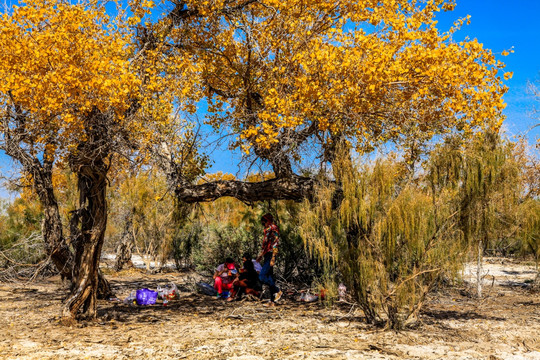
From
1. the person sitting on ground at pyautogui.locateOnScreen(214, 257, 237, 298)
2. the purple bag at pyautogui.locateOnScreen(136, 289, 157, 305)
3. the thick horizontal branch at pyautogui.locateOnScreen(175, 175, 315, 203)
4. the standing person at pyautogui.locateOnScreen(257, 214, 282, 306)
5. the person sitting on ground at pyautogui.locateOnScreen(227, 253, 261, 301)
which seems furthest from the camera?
the person sitting on ground at pyautogui.locateOnScreen(214, 257, 237, 298)

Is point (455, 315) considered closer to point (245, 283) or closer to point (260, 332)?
point (260, 332)

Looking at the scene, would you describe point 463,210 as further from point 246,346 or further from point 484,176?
point 246,346

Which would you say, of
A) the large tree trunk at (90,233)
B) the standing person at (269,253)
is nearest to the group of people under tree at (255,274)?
the standing person at (269,253)

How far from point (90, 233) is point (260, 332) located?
8.86 feet

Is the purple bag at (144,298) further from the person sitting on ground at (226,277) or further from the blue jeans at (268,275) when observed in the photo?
the blue jeans at (268,275)

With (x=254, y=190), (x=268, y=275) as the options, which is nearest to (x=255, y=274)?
(x=268, y=275)

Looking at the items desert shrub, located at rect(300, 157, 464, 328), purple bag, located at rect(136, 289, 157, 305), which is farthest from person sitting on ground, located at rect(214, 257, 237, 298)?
desert shrub, located at rect(300, 157, 464, 328)

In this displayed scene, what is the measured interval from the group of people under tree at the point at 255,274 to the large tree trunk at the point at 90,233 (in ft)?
8.33

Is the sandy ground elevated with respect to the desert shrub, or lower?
lower

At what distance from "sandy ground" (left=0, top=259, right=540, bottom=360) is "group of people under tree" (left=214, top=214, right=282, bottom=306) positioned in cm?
29

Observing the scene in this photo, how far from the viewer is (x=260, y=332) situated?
5691 millimetres

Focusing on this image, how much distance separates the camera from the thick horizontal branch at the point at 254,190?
7715mm

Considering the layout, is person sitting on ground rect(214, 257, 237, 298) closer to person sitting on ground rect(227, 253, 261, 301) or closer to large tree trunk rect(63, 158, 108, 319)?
person sitting on ground rect(227, 253, 261, 301)

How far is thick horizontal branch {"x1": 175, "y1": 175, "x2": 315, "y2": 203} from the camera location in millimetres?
7715
